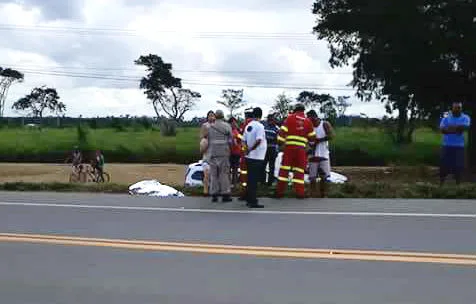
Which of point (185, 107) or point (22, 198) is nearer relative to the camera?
point (22, 198)

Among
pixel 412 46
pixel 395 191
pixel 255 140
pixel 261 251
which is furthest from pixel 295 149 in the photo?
pixel 412 46

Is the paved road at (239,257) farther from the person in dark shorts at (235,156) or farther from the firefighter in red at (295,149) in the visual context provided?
the person in dark shorts at (235,156)

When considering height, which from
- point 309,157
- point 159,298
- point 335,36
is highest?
point 335,36

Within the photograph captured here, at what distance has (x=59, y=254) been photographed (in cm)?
866

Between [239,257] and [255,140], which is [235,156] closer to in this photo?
[255,140]

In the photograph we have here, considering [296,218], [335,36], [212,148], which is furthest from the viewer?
[335,36]

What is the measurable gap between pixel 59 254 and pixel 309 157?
711cm

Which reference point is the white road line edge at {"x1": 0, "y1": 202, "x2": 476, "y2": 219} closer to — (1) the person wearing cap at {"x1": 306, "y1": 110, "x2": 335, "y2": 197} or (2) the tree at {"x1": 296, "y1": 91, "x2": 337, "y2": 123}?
(1) the person wearing cap at {"x1": 306, "y1": 110, "x2": 335, "y2": 197}

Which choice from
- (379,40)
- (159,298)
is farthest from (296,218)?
(379,40)

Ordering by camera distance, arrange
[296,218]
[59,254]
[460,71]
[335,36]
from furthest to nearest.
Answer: [335,36], [460,71], [296,218], [59,254]

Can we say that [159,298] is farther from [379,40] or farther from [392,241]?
[379,40]

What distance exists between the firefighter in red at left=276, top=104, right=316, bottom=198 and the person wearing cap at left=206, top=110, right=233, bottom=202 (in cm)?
106

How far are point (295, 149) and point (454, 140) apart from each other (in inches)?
143

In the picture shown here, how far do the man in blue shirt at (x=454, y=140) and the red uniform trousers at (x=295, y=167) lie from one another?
332cm
